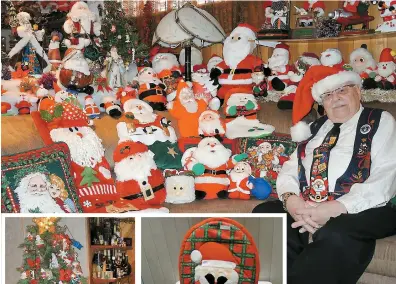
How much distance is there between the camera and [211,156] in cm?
248

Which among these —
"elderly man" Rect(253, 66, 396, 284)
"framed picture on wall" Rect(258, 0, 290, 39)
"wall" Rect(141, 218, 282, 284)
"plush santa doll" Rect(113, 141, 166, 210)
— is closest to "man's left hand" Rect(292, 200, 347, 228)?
"elderly man" Rect(253, 66, 396, 284)

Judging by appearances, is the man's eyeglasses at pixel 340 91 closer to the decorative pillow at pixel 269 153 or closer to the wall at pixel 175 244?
the decorative pillow at pixel 269 153

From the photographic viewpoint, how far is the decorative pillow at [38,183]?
6.69ft

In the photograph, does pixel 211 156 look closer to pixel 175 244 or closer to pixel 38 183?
pixel 38 183

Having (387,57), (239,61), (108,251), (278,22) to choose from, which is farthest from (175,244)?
(278,22)

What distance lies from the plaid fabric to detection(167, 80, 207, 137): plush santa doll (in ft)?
3.67

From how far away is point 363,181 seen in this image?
1936 mm

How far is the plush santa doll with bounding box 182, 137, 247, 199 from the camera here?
2451 mm

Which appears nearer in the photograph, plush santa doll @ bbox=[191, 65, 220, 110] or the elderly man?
the elderly man

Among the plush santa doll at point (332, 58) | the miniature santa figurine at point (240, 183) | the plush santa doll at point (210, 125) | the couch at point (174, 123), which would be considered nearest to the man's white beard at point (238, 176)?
the miniature santa figurine at point (240, 183)

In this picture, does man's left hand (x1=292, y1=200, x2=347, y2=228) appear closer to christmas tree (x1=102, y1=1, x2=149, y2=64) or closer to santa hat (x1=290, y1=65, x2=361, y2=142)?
santa hat (x1=290, y1=65, x2=361, y2=142)

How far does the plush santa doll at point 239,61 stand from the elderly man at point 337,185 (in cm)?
67

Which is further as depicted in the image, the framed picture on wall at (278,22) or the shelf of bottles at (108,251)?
the framed picture on wall at (278,22)

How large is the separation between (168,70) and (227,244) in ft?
5.33
